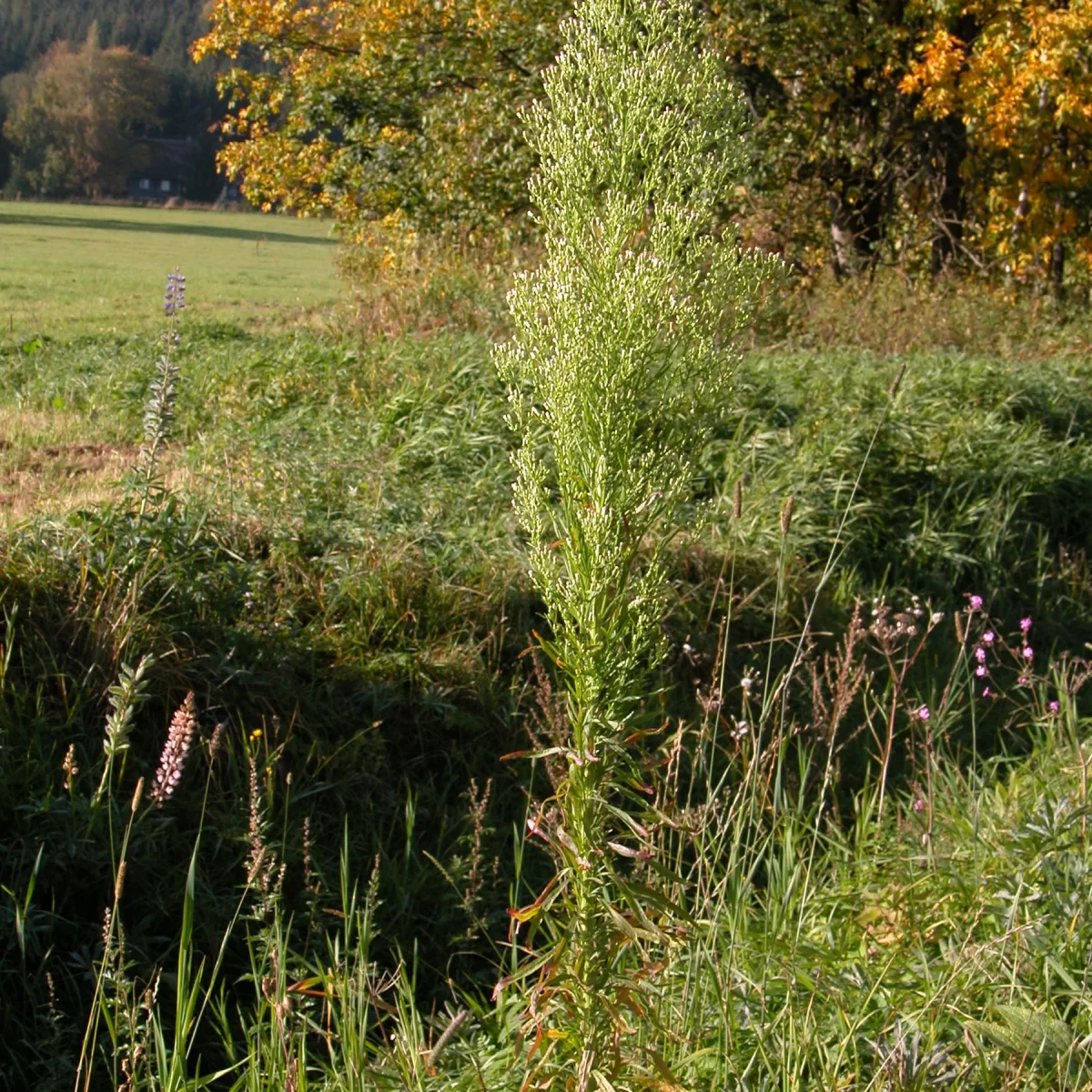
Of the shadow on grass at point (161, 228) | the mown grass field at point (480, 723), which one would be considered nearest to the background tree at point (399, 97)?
the mown grass field at point (480, 723)

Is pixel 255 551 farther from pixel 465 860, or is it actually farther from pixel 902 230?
pixel 902 230

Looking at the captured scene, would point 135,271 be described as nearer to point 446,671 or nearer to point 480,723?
point 446,671

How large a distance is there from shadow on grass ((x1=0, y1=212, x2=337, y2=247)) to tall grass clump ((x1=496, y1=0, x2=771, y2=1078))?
135 feet

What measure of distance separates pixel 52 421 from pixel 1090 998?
23.1ft

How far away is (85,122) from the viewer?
2936 inches

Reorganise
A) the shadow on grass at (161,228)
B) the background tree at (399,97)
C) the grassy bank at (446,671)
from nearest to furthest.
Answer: the grassy bank at (446,671)
the background tree at (399,97)
the shadow on grass at (161,228)

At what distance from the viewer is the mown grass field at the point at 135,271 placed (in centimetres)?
1573

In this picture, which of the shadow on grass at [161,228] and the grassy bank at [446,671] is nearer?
the grassy bank at [446,671]

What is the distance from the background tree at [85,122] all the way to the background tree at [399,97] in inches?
2439

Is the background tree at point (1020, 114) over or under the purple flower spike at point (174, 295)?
over

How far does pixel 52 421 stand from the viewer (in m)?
7.88

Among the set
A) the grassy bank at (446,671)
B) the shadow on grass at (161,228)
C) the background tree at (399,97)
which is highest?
the background tree at (399,97)

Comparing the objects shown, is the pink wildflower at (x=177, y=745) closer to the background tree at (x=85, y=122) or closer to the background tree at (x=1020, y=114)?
the background tree at (x=1020, y=114)

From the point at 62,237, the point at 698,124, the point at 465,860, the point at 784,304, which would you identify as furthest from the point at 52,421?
the point at 62,237
